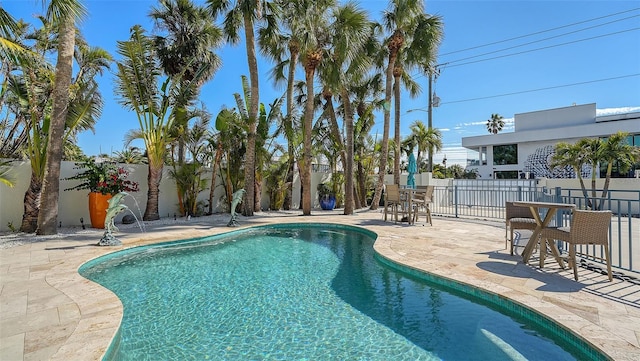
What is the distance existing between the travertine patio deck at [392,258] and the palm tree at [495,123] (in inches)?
1778

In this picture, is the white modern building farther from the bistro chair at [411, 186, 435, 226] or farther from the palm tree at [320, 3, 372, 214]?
the palm tree at [320, 3, 372, 214]

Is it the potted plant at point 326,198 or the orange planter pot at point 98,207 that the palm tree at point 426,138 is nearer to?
the potted plant at point 326,198

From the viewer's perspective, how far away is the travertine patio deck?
105 inches

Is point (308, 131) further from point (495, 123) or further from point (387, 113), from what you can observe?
point (495, 123)

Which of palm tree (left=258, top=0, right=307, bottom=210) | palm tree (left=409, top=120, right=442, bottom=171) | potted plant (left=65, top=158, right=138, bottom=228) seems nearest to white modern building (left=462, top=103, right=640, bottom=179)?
palm tree (left=409, top=120, right=442, bottom=171)

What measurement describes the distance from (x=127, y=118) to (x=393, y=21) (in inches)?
436

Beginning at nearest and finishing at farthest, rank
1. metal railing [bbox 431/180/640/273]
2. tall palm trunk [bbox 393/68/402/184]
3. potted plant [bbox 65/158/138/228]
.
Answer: metal railing [bbox 431/180/640/273] < potted plant [bbox 65/158/138/228] < tall palm trunk [bbox 393/68/402/184]

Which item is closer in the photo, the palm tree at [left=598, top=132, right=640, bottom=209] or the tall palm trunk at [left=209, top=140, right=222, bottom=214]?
the tall palm trunk at [left=209, top=140, right=222, bottom=214]

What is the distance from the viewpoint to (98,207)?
8891mm

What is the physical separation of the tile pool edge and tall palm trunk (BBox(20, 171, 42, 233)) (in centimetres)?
896

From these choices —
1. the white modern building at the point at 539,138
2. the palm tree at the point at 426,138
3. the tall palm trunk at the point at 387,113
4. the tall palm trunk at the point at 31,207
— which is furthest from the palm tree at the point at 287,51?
the white modern building at the point at 539,138

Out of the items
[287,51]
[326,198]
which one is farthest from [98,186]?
[287,51]

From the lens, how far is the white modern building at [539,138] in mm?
31391

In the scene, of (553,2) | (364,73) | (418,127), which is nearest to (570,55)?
(553,2)
